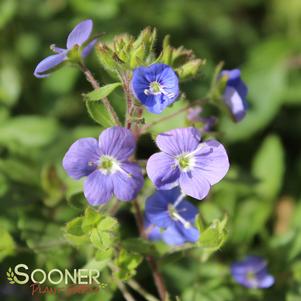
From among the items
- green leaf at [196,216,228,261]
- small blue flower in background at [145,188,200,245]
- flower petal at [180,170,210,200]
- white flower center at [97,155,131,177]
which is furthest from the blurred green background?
flower petal at [180,170,210,200]

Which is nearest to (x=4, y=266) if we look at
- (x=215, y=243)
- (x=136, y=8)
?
(x=215, y=243)

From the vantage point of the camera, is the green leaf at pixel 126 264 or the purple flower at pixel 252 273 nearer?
the green leaf at pixel 126 264

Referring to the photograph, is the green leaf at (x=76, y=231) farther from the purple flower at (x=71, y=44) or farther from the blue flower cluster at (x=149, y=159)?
the purple flower at (x=71, y=44)

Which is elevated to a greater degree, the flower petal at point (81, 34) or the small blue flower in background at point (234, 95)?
the flower petal at point (81, 34)

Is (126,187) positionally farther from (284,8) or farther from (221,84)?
(284,8)
